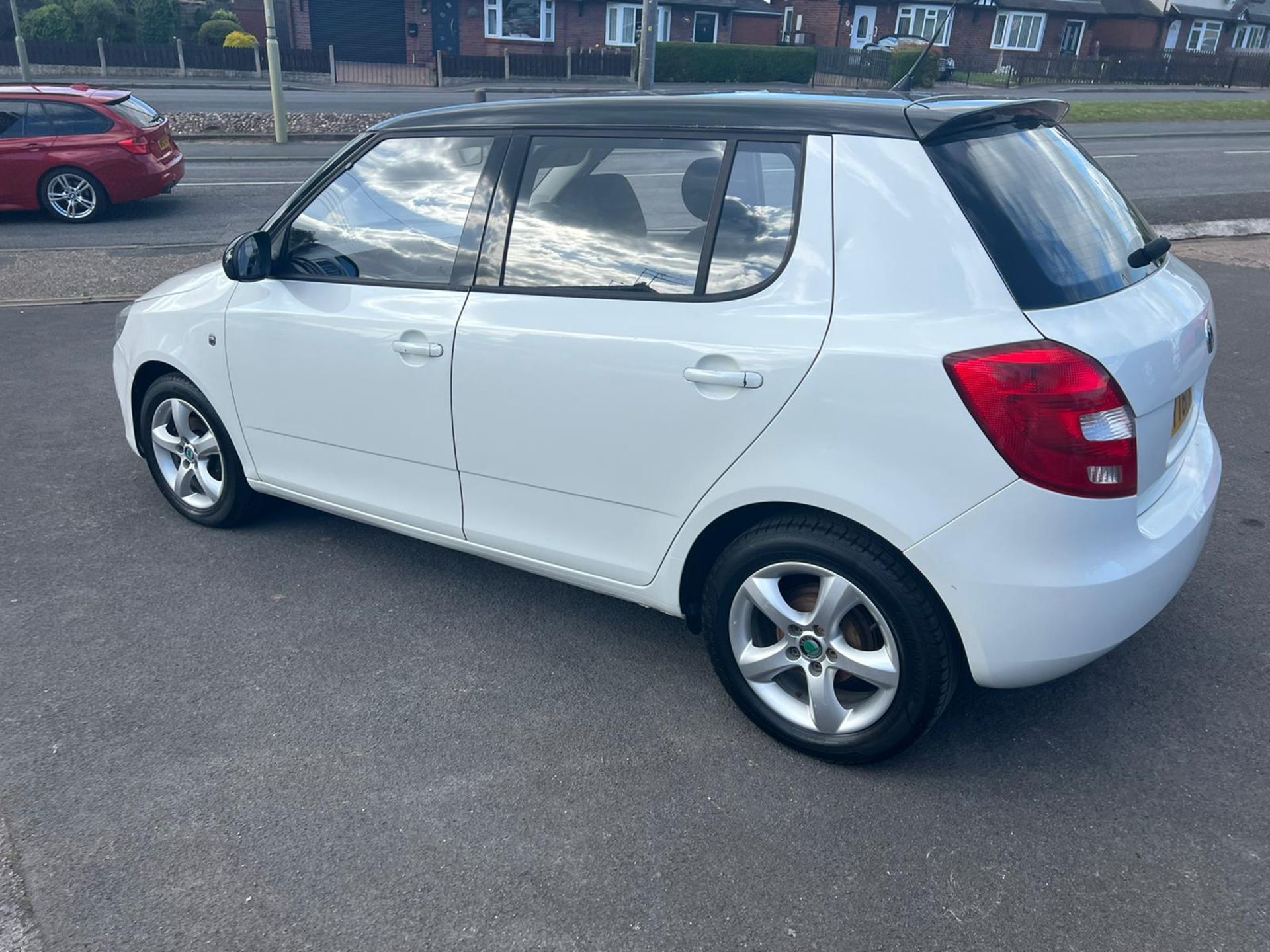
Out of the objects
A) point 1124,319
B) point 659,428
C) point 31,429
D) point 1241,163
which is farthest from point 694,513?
point 1241,163

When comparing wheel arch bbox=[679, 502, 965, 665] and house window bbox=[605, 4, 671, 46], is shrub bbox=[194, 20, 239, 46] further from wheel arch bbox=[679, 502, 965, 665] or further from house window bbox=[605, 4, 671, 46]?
wheel arch bbox=[679, 502, 965, 665]

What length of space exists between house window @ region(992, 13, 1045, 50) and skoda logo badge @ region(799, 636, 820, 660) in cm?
5447

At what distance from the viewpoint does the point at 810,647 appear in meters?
3.02

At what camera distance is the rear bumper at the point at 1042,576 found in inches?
104

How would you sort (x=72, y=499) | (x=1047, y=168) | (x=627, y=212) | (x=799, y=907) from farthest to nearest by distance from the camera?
(x=72, y=499), (x=627, y=212), (x=1047, y=168), (x=799, y=907)

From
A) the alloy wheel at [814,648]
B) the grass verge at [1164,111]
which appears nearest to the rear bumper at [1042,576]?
the alloy wheel at [814,648]

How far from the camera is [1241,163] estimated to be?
707 inches

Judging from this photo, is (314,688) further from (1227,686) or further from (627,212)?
(1227,686)

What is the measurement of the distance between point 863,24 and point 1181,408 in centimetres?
5300

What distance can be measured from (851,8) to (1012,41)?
835 centimetres

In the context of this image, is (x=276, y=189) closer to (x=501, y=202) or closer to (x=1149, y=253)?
(x=501, y=202)

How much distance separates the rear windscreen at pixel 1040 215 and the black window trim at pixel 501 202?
46 cm

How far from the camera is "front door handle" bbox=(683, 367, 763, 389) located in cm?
288

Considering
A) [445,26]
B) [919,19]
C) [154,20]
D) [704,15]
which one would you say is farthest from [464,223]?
[919,19]
